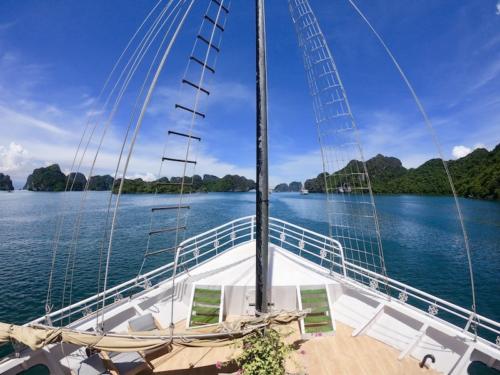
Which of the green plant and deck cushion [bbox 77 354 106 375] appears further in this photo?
deck cushion [bbox 77 354 106 375]

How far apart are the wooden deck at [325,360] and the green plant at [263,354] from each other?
43.6 inches

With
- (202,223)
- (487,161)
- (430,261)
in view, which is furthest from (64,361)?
(487,161)

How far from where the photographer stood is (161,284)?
25.0 ft

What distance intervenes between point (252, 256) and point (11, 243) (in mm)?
28821

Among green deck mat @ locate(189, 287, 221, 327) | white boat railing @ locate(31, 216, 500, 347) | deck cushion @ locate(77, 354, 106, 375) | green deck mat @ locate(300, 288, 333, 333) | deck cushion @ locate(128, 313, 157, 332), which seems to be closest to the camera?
deck cushion @ locate(77, 354, 106, 375)

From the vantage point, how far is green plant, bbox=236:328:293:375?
12.1 feet

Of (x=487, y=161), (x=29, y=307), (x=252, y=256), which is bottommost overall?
(x=29, y=307)

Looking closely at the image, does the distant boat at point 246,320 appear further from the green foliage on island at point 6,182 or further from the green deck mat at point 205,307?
the green foliage on island at point 6,182

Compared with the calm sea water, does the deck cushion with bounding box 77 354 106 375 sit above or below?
above

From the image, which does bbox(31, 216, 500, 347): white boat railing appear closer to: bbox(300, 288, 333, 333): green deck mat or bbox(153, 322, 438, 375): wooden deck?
bbox(300, 288, 333, 333): green deck mat

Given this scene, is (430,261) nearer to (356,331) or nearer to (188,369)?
(356,331)

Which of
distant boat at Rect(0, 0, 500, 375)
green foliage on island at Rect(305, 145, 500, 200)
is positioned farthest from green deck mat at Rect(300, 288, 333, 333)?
green foliage on island at Rect(305, 145, 500, 200)

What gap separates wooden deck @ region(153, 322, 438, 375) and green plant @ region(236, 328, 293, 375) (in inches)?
43.6

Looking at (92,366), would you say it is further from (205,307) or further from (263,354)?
(263,354)
